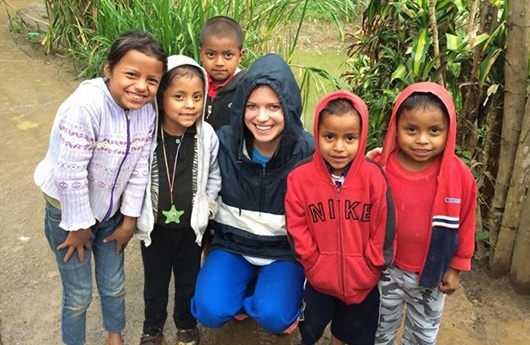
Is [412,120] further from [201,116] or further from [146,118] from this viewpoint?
[146,118]

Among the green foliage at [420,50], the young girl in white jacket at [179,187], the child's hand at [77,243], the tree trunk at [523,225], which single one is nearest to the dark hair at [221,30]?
the young girl in white jacket at [179,187]

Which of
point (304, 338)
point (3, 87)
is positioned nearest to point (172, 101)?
point (304, 338)

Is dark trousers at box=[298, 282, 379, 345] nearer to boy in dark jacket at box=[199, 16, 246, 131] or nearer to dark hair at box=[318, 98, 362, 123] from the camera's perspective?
dark hair at box=[318, 98, 362, 123]

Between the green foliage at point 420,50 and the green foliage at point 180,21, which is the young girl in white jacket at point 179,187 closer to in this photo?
the green foliage at point 420,50

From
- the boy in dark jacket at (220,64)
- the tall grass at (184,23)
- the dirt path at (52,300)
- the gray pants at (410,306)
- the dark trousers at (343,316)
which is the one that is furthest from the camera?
the tall grass at (184,23)

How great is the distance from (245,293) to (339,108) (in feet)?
2.90

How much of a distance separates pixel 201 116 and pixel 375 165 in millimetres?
665

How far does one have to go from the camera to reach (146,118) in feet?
6.33

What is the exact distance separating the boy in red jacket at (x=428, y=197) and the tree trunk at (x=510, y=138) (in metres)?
0.87

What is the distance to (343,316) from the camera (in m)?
2.17

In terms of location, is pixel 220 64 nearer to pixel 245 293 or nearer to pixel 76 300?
pixel 245 293

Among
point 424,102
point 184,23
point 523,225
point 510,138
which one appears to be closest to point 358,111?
point 424,102

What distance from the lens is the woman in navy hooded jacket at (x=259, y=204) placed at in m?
2.10

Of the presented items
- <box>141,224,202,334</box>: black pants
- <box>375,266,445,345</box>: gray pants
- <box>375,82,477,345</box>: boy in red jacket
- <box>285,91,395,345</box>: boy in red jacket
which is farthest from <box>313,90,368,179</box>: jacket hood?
<box>141,224,202,334</box>: black pants
